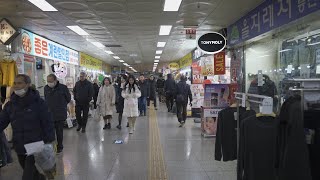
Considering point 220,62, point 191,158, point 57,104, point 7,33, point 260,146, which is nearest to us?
point 260,146

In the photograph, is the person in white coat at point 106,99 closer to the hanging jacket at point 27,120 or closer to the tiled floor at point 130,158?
the tiled floor at point 130,158

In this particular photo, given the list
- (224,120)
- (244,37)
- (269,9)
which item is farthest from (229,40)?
(224,120)

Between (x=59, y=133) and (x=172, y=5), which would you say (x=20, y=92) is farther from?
(x=172, y=5)

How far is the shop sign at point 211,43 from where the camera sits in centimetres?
911

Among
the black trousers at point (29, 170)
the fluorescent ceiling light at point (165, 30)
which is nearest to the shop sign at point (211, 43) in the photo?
the fluorescent ceiling light at point (165, 30)

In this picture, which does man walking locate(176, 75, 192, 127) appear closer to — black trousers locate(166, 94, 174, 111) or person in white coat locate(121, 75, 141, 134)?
person in white coat locate(121, 75, 141, 134)

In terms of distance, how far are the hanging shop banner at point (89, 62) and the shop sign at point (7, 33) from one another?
31.5ft

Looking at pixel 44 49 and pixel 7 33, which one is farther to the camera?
pixel 44 49

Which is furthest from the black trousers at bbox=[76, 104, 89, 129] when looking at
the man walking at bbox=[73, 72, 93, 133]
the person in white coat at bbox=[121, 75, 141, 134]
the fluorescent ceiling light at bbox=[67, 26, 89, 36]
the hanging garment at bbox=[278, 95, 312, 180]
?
the hanging garment at bbox=[278, 95, 312, 180]

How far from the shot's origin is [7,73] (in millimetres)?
7676

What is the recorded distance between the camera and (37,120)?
3.88 m

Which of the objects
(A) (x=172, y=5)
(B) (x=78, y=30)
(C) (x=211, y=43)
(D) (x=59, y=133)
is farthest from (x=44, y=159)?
(B) (x=78, y=30)

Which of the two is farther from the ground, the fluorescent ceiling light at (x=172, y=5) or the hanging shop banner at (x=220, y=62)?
the fluorescent ceiling light at (x=172, y=5)

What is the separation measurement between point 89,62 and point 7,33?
1225 centimetres
